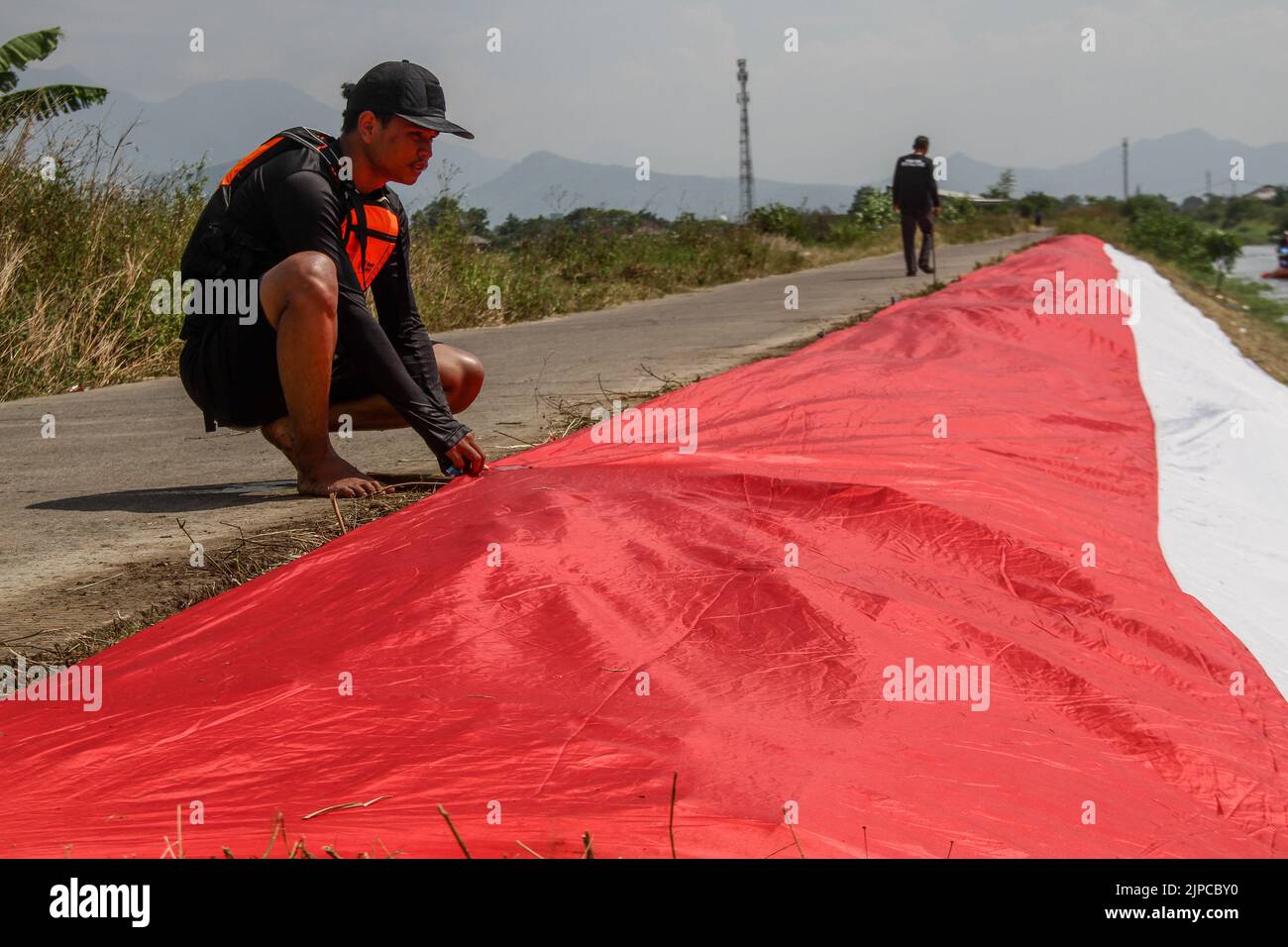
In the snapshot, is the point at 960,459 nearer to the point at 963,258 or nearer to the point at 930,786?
the point at 930,786

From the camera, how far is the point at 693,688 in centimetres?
211

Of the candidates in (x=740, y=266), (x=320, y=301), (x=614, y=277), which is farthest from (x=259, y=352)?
(x=740, y=266)

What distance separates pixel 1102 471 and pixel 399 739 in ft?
9.44

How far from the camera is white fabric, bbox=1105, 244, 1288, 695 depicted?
346 centimetres

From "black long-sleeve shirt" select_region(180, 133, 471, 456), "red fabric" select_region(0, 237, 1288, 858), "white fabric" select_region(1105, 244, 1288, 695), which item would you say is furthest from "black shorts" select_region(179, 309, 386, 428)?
"white fabric" select_region(1105, 244, 1288, 695)

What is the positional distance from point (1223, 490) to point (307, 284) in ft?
10.9

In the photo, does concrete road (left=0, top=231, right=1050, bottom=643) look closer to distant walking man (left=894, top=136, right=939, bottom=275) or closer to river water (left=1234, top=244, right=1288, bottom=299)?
distant walking man (left=894, top=136, right=939, bottom=275)

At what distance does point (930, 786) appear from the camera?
1.84m

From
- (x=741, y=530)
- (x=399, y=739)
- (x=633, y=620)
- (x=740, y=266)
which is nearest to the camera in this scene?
(x=399, y=739)

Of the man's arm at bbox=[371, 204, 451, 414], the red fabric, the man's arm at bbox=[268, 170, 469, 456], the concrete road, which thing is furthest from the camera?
the man's arm at bbox=[371, 204, 451, 414]

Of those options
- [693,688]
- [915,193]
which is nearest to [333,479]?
[693,688]

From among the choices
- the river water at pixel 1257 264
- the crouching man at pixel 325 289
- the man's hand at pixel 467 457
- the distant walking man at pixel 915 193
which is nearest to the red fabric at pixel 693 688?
the man's hand at pixel 467 457

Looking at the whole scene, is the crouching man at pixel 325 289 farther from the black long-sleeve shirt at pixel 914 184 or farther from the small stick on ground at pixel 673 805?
the black long-sleeve shirt at pixel 914 184

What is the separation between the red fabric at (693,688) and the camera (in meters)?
1.77
